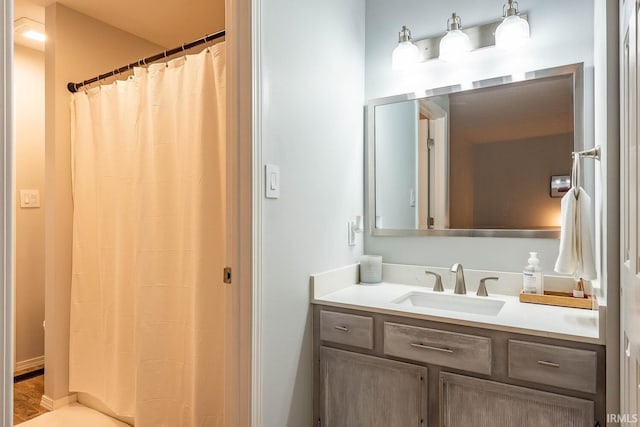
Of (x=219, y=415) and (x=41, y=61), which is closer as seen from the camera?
(x=219, y=415)

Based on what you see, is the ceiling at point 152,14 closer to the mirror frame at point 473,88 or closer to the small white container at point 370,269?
the mirror frame at point 473,88

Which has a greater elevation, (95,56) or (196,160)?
(95,56)

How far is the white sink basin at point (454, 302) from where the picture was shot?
5.69ft

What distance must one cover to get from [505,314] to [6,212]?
1618 millimetres

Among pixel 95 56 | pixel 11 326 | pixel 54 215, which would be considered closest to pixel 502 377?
pixel 11 326

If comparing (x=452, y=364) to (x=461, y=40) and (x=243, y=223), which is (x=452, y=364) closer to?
(x=243, y=223)

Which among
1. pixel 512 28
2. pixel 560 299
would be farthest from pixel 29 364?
pixel 512 28

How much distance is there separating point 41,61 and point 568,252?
12.3 feet

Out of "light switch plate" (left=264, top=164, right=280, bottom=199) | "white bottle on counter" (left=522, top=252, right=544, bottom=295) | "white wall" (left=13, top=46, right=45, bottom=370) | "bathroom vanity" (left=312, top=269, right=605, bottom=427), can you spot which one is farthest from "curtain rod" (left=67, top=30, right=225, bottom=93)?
"white bottle on counter" (left=522, top=252, right=544, bottom=295)

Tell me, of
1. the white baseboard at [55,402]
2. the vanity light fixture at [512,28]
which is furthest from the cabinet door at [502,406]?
the white baseboard at [55,402]

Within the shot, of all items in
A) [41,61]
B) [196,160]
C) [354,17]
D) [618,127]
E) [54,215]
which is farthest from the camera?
[41,61]

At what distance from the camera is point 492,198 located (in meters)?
1.90

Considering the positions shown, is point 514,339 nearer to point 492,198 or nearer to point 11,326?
point 492,198

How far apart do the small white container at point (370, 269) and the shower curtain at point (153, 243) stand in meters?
0.76
